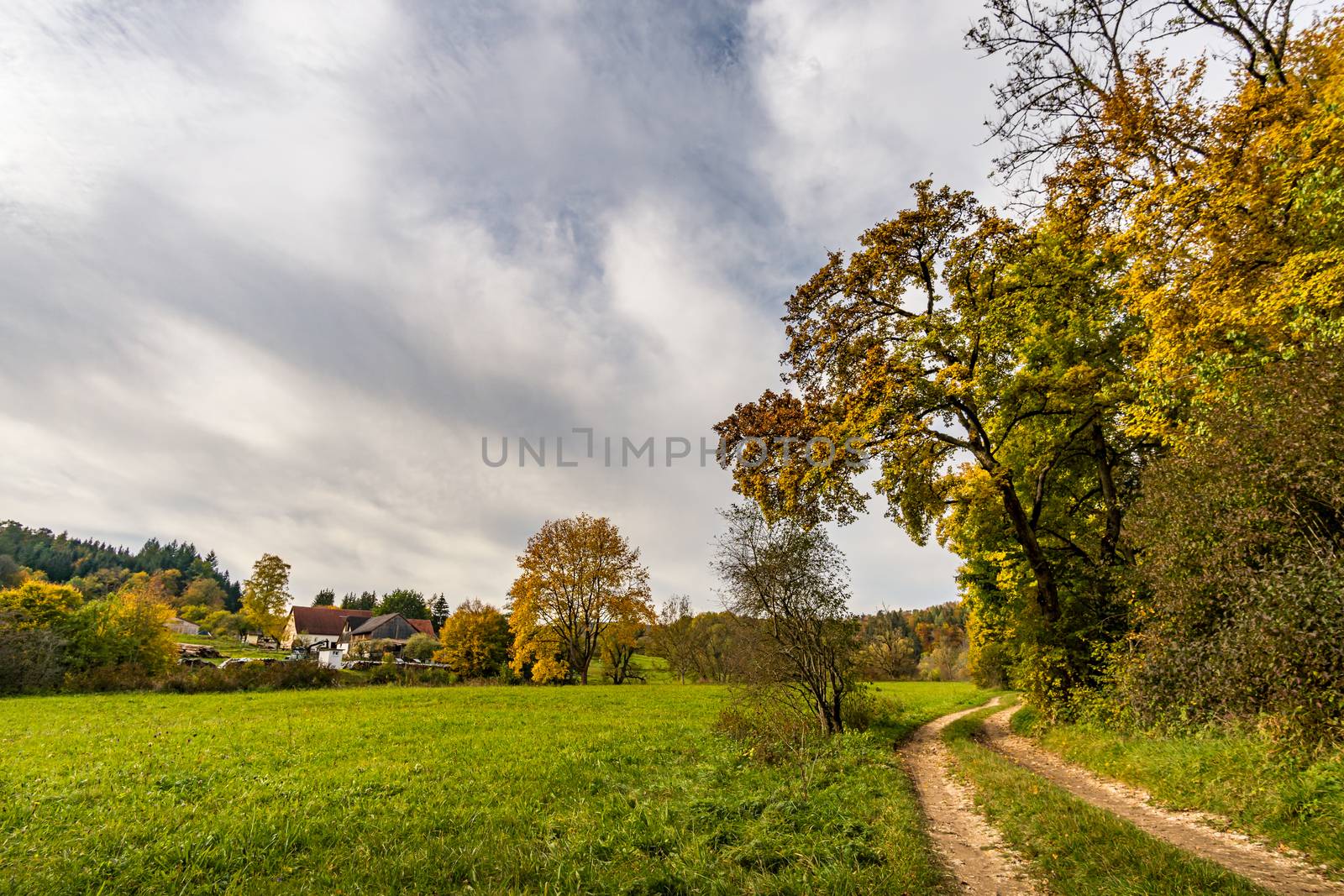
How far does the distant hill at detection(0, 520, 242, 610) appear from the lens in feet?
413

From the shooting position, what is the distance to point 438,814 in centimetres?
779

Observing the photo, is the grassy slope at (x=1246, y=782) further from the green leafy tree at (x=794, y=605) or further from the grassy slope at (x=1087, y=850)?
the green leafy tree at (x=794, y=605)

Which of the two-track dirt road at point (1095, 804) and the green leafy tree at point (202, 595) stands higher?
the green leafy tree at point (202, 595)

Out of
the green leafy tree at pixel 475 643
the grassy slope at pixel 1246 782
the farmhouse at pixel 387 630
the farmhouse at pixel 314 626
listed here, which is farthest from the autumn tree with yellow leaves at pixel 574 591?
the farmhouse at pixel 314 626

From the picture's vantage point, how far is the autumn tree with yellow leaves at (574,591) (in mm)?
37938

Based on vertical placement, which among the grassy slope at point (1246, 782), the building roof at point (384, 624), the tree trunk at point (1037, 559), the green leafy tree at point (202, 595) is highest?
the green leafy tree at point (202, 595)

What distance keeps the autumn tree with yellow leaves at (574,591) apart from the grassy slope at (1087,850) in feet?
102

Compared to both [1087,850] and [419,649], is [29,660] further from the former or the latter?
[1087,850]

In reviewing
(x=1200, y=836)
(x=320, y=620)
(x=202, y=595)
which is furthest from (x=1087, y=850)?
(x=202, y=595)

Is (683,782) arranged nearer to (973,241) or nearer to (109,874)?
(109,874)

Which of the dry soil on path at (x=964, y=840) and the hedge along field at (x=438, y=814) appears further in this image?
the dry soil on path at (x=964, y=840)

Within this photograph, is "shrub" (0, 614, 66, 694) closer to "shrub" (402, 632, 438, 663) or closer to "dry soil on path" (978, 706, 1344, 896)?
"shrub" (402, 632, 438, 663)

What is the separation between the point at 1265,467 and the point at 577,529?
35606mm

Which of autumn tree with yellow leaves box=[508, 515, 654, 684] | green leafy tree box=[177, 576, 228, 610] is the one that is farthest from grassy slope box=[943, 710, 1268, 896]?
green leafy tree box=[177, 576, 228, 610]
